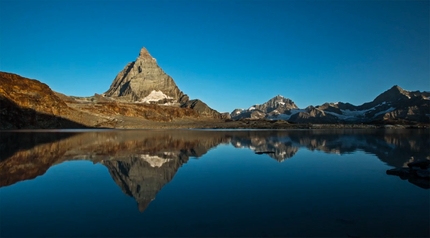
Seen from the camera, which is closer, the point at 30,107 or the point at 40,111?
the point at 30,107

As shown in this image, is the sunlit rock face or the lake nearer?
the lake

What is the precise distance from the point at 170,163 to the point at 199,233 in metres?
13.9

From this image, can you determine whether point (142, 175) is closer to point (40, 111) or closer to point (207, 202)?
point (207, 202)

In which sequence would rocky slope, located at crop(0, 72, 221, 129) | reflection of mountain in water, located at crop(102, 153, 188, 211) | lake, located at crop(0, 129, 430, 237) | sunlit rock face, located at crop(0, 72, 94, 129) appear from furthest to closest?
1. rocky slope, located at crop(0, 72, 221, 129)
2. sunlit rock face, located at crop(0, 72, 94, 129)
3. reflection of mountain in water, located at crop(102, 153, 188, 211)
4. lake, located at crop(0, 129, 430, 237)

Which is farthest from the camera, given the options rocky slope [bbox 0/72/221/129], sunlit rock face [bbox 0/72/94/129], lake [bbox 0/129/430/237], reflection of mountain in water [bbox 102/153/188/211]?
rocky slope [bbox 0/72/221/129]

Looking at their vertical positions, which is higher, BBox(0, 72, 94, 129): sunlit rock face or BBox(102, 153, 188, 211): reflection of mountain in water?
BBox(0, 72, 94, 129): sunlit rock face

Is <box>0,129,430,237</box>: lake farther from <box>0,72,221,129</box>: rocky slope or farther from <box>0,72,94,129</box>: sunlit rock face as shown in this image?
<box>0,72,221,129</box>: rocky slope

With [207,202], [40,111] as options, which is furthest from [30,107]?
[207,202]

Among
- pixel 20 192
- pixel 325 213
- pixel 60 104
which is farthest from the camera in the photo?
pixel 60 104

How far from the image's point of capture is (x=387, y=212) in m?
10.0

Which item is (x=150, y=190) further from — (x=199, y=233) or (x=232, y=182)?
(x=199, y=233)

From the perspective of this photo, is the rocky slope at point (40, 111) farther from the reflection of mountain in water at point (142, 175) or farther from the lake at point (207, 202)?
the lake at point (207, 202)

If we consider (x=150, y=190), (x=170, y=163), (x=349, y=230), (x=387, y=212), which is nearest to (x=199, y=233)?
(x=349, y=230)

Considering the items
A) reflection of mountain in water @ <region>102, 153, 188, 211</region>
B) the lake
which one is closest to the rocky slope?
reflection of mountain in water @ <region>102, 153, 188, 211</region>
